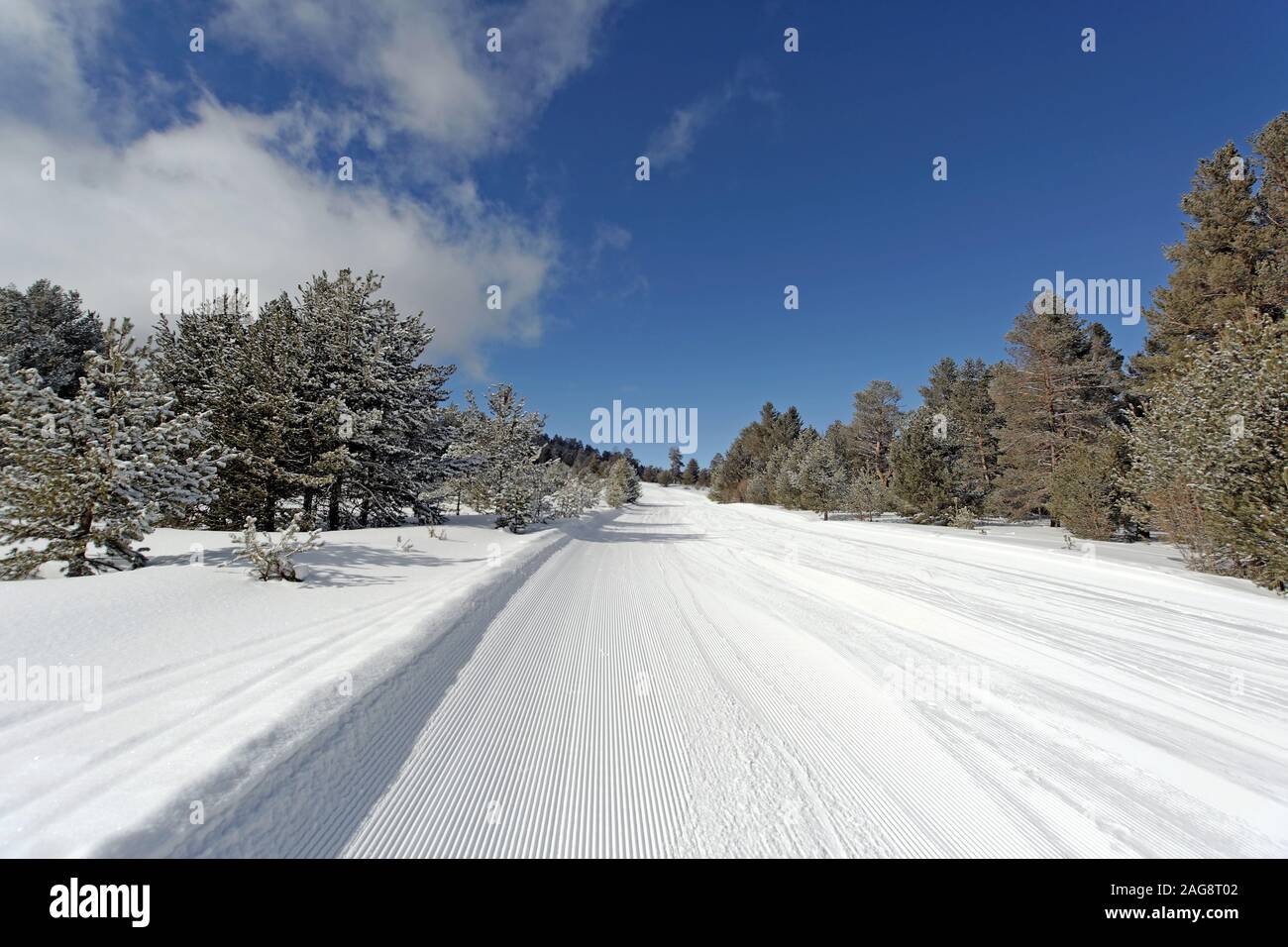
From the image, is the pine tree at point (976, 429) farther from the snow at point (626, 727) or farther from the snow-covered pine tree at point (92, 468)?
the snow-covered pine tree at point (92, 468)

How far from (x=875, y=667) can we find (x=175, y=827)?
15.7ft

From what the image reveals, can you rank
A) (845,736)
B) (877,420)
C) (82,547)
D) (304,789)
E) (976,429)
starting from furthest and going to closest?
1. (877,420)
2. (976,429)
3. (82,547)
4. (845,736)
5. (304,789)

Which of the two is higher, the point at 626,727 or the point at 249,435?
the point at 249,435

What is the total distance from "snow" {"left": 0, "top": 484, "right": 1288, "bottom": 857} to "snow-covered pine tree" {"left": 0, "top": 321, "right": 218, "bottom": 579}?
0.81 meters

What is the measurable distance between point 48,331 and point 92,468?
31471 mm

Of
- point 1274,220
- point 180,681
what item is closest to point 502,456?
point 180,681

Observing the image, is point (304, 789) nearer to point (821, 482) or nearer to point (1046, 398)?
point (821, 482)

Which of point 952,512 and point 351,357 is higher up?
point 351,357

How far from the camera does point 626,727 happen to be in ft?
10.00

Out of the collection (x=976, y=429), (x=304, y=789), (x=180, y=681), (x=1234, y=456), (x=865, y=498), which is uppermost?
(x=976, y=429)

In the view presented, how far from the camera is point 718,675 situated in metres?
3.97

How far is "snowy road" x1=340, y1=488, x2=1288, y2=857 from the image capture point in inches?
83.7
